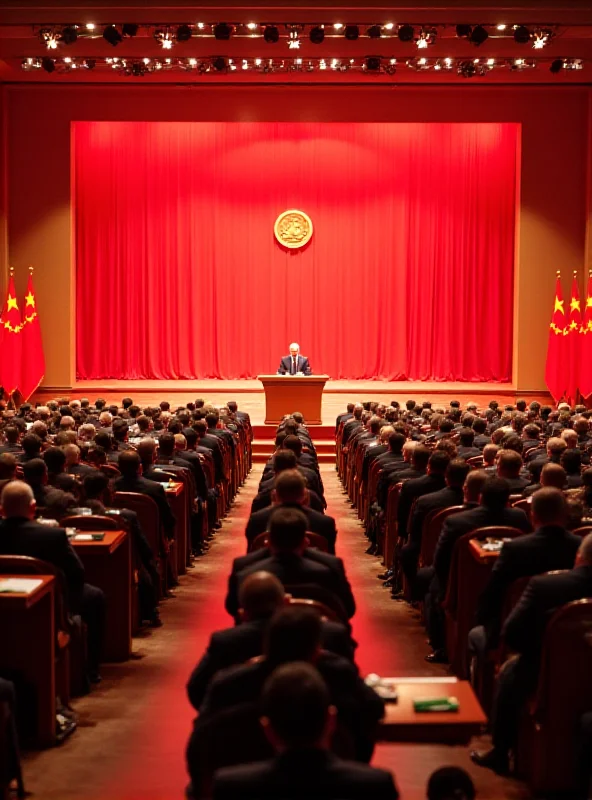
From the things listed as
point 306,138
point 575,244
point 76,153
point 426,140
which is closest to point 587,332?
point 575,244

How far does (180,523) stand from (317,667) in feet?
19.1

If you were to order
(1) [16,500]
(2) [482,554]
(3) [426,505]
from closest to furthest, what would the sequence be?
1. (1) [16,500]
2. (2) [482,554]
3. (3) [426,505]

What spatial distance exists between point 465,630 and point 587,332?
14.9m

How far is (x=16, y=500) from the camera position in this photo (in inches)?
205

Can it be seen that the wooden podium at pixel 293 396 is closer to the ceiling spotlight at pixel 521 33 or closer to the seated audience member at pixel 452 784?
the ceiling spotlight at pixel 521 33

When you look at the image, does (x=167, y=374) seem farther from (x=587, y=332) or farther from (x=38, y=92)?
→ (x=587, y=332)

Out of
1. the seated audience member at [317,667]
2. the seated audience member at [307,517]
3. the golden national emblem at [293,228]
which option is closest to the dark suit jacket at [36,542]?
the seated audience member at [307,517]

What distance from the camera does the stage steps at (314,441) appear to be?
667 inches

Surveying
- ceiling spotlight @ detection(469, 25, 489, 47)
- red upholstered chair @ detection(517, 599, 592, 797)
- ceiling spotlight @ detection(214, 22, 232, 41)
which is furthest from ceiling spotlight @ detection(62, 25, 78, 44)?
red upholstered chair @ detection(517, 599, 592, 797)

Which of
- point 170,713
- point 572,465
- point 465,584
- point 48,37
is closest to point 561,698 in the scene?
point 465,584

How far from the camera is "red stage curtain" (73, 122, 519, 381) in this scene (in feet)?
75.2

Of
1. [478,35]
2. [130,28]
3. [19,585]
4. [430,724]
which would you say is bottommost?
[430,724]

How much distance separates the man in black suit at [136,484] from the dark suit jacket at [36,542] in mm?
2187

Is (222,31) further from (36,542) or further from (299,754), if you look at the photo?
(299,754)
